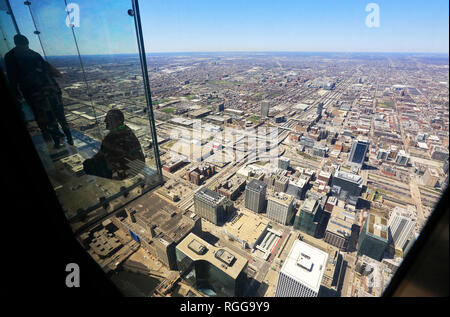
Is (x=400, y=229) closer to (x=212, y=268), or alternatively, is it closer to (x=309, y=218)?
(x=309, y=218)

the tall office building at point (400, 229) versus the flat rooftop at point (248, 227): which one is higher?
the tall office building at point (400, 229)

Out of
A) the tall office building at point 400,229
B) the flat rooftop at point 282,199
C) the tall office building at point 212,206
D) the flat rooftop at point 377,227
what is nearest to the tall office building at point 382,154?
the tall office building at point 400,229

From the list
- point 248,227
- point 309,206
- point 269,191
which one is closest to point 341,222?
point 309,206

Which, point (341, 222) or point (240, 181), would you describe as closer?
point (341, 222)

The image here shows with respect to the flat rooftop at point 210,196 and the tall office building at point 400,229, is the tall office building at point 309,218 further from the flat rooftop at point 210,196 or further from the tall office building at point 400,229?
the flat rooftop at point 210,196

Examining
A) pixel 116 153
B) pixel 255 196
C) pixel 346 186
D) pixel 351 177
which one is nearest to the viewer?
pixel 116 153

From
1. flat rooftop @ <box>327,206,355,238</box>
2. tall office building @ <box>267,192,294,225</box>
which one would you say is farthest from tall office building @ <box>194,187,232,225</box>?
flat rooftop @ <box>327,206,355,238</box>

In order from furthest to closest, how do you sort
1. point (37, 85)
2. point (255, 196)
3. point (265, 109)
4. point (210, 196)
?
point (265, 109) < point (255, 196) < point (210, 196) < point (37, 85)
